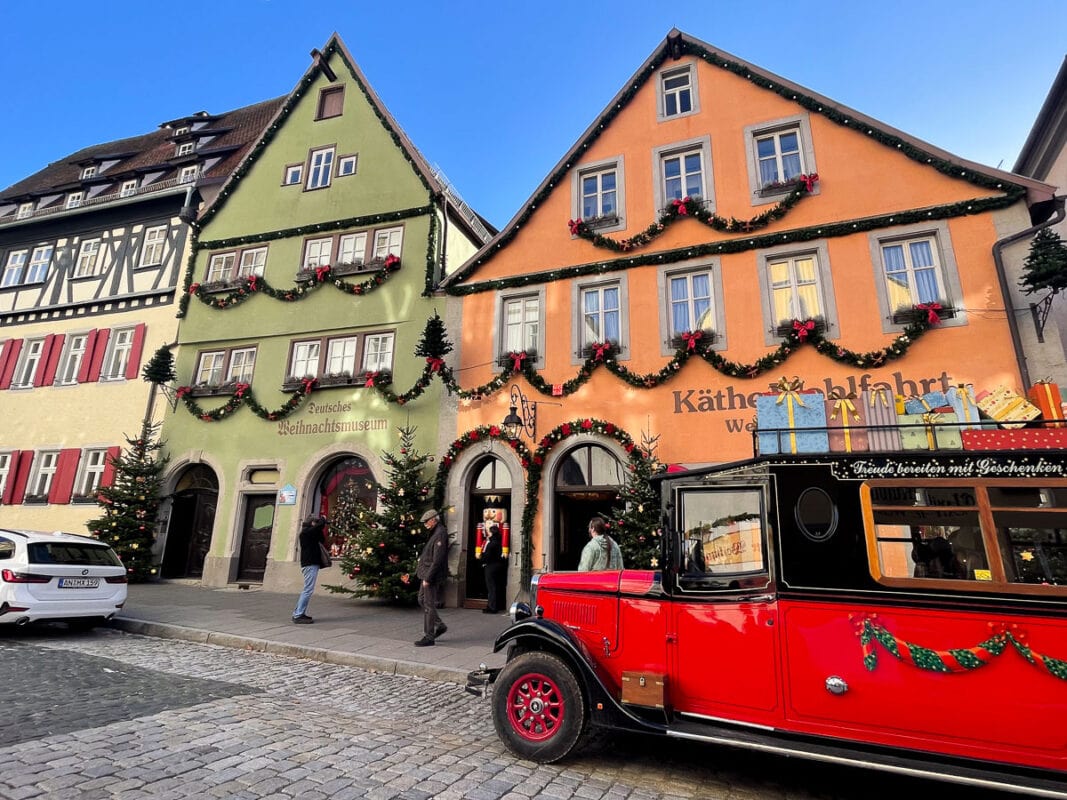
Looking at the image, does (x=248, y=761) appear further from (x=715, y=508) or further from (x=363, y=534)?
(x=363, y=534)

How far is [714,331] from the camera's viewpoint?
39.5 ft

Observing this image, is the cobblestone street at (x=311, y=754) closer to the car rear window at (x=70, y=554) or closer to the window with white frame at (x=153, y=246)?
the car rear window at (x=70, y=554)

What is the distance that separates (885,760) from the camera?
144 inches

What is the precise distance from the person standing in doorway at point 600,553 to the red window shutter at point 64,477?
18032 mm

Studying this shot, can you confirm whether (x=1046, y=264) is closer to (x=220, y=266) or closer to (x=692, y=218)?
(x=692, y=218)

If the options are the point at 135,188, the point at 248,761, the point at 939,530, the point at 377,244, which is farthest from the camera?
the point at 135,188

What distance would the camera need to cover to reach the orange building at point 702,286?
10.6m

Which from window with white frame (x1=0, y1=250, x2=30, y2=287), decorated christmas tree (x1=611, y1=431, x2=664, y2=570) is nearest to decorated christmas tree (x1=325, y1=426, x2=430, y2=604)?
decorated christmas tree (x1=611, y1=431, x2=664, y2=570)

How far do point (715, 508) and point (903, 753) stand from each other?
1.98 meters

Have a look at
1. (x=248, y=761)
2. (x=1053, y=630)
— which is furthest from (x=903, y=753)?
(x=248, y=761)

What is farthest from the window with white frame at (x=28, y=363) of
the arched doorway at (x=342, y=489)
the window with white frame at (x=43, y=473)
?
the arched doorway at (x=342, y=489)

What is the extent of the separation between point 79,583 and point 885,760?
11095mm

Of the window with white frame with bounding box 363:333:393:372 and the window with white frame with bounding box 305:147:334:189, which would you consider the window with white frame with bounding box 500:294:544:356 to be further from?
the window with white frame with bounding box 305:147:334:189

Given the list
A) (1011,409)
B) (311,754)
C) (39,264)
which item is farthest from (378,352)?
(39,264)
